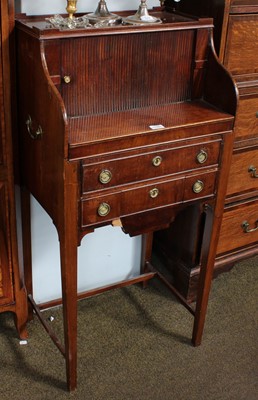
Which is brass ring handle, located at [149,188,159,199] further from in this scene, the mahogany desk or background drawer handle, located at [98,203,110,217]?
background drawer handle, located at [98,203,110,217]

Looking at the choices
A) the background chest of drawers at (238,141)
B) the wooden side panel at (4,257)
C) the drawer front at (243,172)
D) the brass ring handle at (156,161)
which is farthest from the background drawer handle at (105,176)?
the drawer front at (243,172)

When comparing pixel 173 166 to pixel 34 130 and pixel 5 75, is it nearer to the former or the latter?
pixel 34 130

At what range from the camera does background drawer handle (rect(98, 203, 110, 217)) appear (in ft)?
5.64

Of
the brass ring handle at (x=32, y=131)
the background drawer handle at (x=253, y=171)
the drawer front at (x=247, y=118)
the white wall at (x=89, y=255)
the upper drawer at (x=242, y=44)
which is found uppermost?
the upper drawer at (x=242, y=44)

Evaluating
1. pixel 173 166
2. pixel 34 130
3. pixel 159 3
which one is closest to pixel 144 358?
pixel 173 166

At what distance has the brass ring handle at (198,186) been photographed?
1901 millimetres

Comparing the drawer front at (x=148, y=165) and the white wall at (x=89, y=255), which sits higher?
the drawer front at (x=148, y=165)

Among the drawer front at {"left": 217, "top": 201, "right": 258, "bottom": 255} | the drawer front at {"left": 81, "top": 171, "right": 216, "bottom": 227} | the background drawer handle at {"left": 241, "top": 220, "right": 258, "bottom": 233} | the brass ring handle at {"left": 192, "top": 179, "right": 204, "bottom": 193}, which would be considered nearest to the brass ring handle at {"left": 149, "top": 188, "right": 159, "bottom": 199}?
the drawer front at {"left": 81, "top": 171, "right": 216, "bottom": 227}

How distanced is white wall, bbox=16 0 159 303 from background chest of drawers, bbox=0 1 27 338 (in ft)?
0.55

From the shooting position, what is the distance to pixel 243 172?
250 centimetres

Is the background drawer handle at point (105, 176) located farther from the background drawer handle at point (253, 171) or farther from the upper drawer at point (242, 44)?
the background drawer handle at point (253, 171)

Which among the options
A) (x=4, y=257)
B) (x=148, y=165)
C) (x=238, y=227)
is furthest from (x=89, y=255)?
(x=148, y=165)

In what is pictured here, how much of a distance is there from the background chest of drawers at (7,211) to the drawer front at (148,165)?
0.44 m

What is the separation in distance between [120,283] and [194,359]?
47cm
